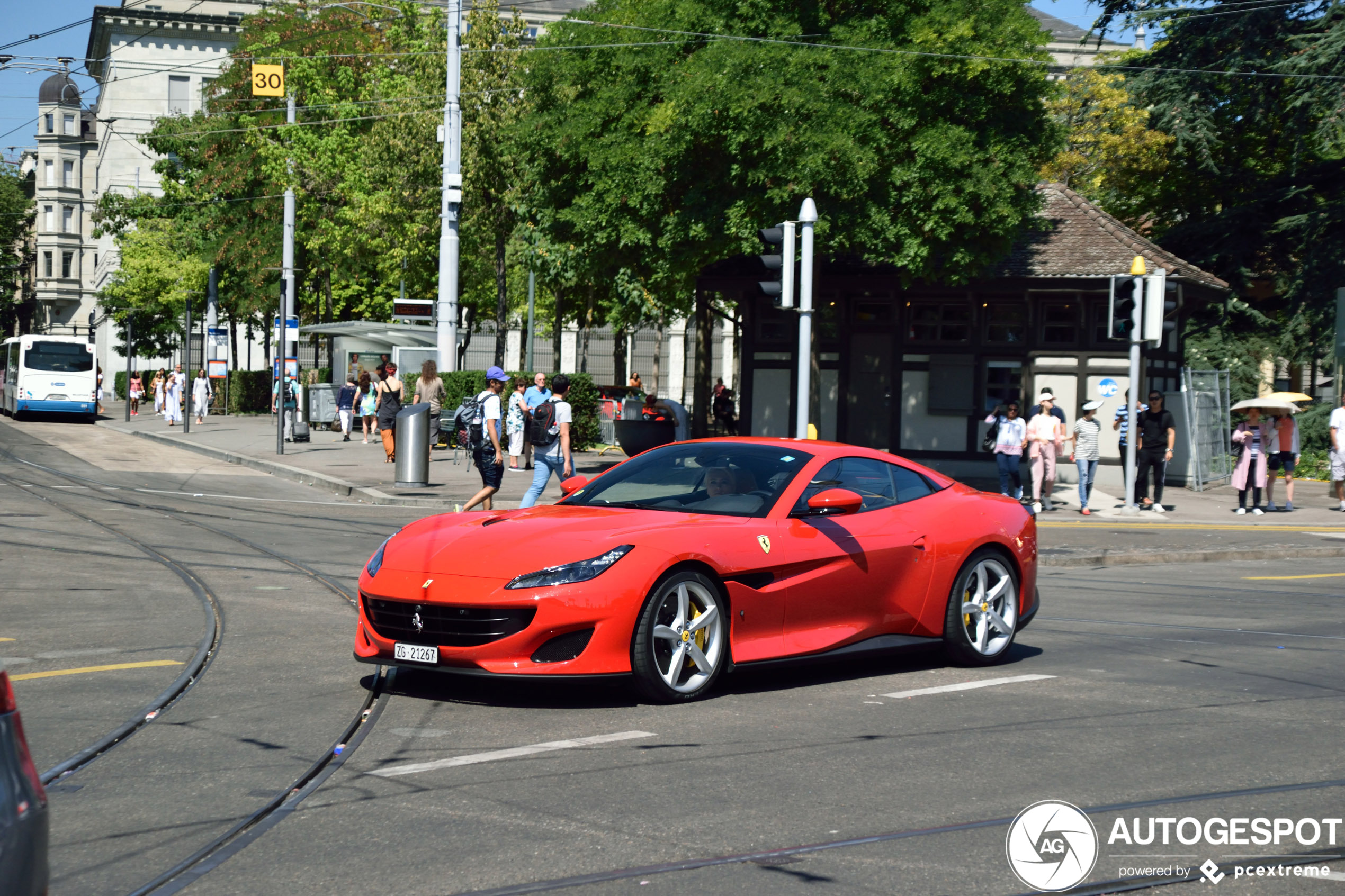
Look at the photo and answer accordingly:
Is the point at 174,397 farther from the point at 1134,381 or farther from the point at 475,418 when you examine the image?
the point at 1134,381

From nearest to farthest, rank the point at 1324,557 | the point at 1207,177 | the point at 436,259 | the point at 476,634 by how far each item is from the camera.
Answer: the point at 476,634 < the point at 1324,557 < the point at 1207,177 < the point at 436,259

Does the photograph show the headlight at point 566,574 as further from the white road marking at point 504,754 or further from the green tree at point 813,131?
the green tree at point 813,131

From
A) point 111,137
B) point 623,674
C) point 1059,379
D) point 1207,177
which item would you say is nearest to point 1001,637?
point 623,674

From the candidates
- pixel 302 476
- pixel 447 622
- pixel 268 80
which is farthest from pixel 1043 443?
pixel 268 80

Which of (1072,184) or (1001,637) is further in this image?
(1072,184)

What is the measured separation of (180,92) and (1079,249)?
216 ft

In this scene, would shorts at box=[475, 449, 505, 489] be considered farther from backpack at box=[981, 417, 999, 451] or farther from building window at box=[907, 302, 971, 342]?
building window at box=[907, 302, 971, 342]

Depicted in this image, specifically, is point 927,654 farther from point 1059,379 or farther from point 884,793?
point 1059,379

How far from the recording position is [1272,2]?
31.8 metres

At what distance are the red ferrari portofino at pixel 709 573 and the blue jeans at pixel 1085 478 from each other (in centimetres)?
1301

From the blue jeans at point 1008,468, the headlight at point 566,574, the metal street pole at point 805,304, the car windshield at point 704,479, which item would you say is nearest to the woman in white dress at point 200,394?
the blue jeans at point 1008,468

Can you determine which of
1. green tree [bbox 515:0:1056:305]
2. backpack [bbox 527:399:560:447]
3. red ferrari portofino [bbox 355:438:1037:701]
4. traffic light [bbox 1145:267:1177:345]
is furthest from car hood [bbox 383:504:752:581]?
green tree [bbox 515:0:1056:305]

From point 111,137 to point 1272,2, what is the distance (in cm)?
7053

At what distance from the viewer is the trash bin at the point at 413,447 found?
2075cm
